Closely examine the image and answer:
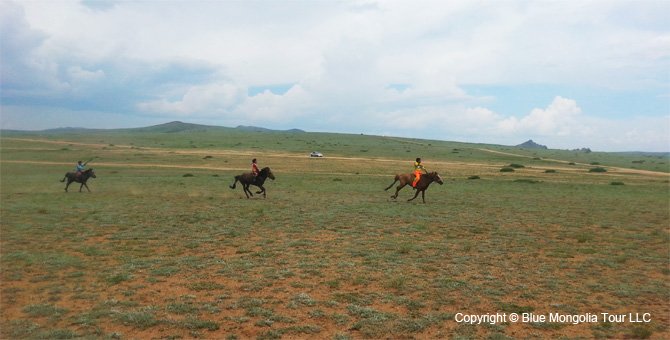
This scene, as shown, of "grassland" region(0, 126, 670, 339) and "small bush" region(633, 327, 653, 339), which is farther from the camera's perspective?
"grassland" region(0, 126, 670, 339)

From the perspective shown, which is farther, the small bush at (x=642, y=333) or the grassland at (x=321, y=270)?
the grassland at (x=321, y=270)

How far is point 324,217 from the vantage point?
62.4ft

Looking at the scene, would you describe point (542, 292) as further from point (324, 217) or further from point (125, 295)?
point (324, 217)

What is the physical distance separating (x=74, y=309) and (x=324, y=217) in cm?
1218

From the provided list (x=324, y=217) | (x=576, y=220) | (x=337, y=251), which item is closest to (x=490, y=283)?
(x=337, y=251)

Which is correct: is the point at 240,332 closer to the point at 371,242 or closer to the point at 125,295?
the point at 125,295

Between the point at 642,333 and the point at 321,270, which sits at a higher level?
the point at 642,333

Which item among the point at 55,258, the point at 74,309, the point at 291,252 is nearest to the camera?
the point at 74,309

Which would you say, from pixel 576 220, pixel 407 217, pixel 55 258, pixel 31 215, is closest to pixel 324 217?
pixel 407 217

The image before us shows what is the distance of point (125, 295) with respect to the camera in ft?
28.7

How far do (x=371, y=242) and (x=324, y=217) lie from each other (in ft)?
17.6

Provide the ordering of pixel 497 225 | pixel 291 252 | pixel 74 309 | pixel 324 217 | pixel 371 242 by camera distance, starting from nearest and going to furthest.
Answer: pixel 74 309
pixel 291 252
pixel 371 242
pixel 497 225
pixel 324 217

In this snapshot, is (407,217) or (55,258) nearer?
(55,258)

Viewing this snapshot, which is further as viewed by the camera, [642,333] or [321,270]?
[321,270]
